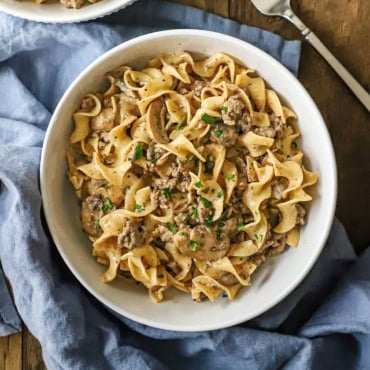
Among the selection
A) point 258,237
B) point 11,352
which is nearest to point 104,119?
point 258,237

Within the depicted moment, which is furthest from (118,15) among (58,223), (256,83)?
(58,223)

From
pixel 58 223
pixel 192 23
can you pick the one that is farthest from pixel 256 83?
pixel 58 223

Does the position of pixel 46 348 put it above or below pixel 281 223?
below

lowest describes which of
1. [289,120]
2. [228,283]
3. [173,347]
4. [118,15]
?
[173,347]

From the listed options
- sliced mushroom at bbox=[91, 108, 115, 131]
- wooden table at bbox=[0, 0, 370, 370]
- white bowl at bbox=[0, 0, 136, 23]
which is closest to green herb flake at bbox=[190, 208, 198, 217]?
sliced mushroom at bbox=[91, 108, 115, 131]

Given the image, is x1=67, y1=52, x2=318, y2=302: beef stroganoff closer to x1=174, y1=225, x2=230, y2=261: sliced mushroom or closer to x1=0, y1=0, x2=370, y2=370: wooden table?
x1=174, y1=225, x2=230, y2=261: sliced mushroom

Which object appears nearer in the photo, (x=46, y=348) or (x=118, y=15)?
(x=46, y=348)

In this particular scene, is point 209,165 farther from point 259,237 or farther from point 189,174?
point 259,237

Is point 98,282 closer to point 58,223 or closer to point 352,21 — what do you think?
point 58,223
